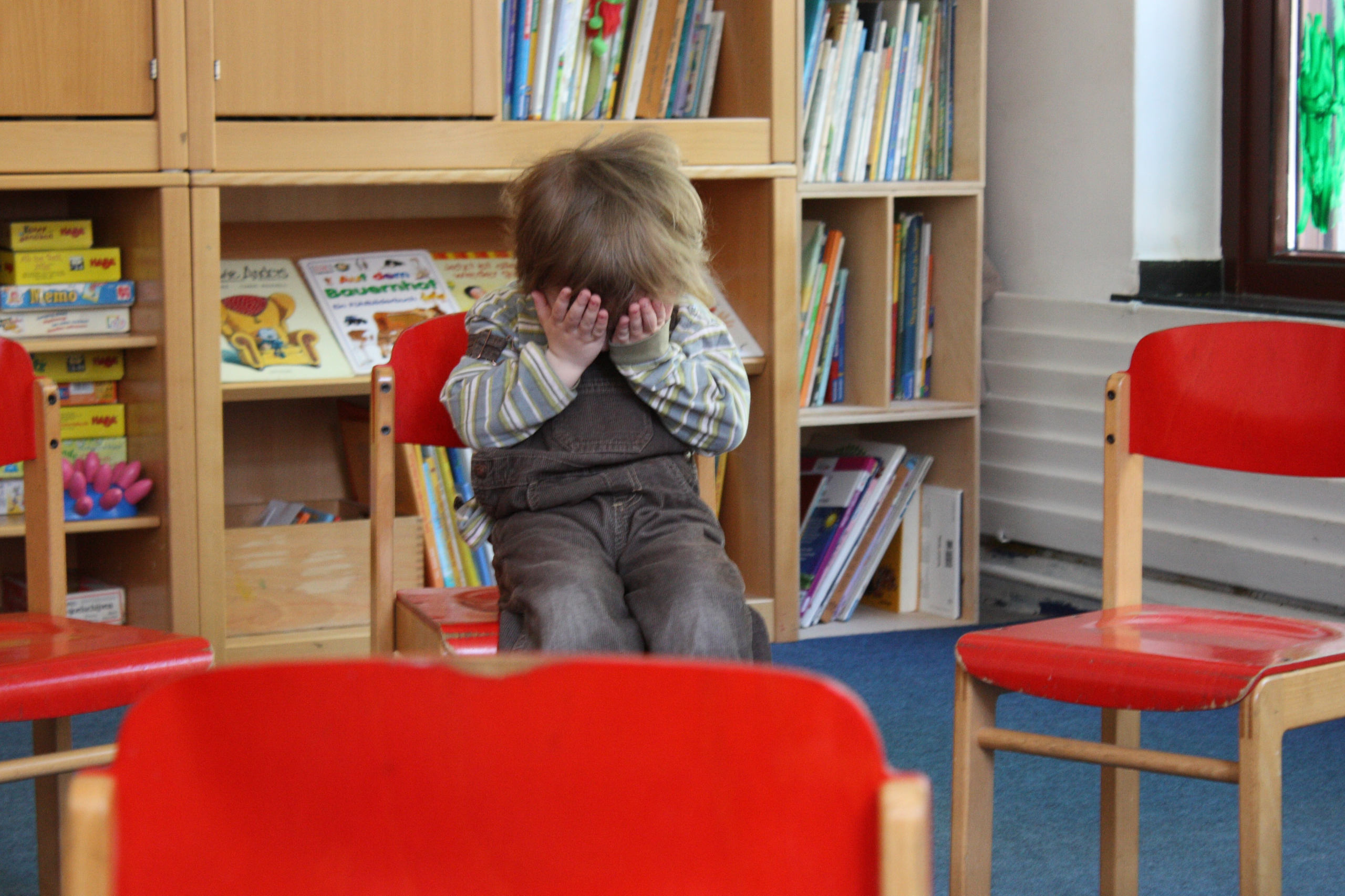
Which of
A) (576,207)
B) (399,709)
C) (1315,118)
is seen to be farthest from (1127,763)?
(1315,118)

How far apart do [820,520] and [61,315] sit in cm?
143

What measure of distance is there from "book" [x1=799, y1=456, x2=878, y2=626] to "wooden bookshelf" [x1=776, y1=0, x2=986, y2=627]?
0.09 meters

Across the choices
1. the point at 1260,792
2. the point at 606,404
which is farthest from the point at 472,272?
the point at 1260,792

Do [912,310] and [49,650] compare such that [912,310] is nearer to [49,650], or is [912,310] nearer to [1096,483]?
[1096,483]

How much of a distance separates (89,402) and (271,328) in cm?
32

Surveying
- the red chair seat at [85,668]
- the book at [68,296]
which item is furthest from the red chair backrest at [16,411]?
the book at [68,296]

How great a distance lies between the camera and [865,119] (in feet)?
8.91

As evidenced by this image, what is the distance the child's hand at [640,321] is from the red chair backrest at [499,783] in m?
1.00

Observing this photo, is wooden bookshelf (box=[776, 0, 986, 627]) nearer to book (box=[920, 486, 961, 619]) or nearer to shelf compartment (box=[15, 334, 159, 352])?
book (box=[920, 486, 961, 619])

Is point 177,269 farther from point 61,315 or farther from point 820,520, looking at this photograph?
point 820,520

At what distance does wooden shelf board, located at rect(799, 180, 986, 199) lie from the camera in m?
2.62

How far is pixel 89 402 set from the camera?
2424 millimetres

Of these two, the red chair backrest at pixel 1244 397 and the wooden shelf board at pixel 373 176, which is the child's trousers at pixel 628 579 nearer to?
the red chair backrest at pixel 1244 397

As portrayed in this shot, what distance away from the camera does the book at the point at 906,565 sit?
2.89 metres
